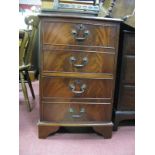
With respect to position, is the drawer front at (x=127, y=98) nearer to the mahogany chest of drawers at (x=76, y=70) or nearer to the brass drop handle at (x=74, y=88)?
the mahogany chest of drawers at (x=76, y=70)

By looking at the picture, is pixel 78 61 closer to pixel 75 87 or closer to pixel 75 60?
pixel 75 60

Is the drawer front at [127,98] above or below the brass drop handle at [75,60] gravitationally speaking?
below

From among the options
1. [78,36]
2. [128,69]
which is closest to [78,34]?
[78,36]

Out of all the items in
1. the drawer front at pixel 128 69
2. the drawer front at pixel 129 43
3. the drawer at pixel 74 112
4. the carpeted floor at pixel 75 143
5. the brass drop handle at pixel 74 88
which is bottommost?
the carpeted floor at pixel 75 143

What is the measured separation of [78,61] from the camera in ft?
4.11

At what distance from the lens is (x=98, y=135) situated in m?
1.43

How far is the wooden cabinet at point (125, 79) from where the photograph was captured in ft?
4.50

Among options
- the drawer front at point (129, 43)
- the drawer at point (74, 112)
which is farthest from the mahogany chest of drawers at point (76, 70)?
the drawer front at point (129, 43)

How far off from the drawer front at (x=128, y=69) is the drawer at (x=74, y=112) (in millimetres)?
238

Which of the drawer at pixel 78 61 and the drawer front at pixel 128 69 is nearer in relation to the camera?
the drawer at pixel 78 61

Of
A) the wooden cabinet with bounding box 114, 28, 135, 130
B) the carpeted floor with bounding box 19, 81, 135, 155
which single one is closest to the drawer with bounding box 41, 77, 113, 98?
the wooden cabinet with bounding box 114, 28, 135, 130
